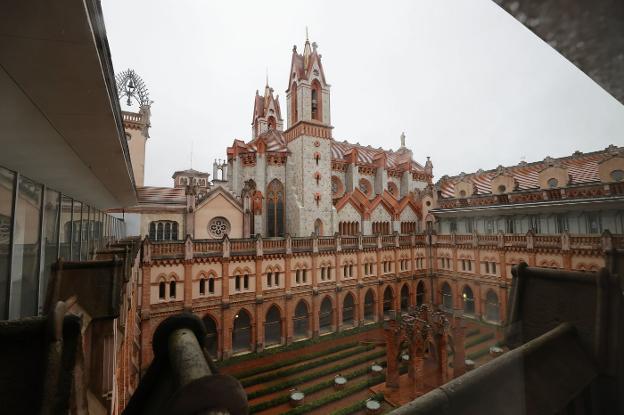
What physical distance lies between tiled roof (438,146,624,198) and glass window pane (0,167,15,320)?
51.4ft

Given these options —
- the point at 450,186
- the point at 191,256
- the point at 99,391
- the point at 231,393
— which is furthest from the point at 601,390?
the point at 450,186

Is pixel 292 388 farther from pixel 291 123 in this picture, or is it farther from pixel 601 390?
pixel 291 123

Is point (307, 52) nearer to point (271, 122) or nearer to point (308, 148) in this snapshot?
point (308, 148)

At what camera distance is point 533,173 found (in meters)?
21.6

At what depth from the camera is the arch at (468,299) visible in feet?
70.3

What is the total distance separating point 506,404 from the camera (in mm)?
1502

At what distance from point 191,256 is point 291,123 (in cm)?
1362

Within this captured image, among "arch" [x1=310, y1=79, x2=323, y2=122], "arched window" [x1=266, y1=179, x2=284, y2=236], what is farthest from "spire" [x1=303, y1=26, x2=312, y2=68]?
"arched window" [x1=266, y1=179, x2=284, y2=236]

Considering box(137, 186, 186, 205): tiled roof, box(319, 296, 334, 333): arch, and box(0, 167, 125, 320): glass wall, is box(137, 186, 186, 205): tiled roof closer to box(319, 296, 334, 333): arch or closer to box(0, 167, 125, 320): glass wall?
box(319, 296, 334, 333): arch

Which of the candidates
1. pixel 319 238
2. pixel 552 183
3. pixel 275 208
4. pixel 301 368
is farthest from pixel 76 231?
pixel 552 183

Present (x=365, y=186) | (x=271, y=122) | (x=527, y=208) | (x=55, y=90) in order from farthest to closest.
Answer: (x=271, y=122) → (x=365, y=186) → (x=527, y=208) → (x=55, y=90)

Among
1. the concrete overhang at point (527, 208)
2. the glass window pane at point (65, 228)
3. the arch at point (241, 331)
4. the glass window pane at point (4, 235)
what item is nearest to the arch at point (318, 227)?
the arch at point (241, 331)

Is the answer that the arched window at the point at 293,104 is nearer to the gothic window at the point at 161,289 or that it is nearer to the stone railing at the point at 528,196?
the gothic window at the point at 161,289

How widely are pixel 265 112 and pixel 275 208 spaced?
52.0ft
